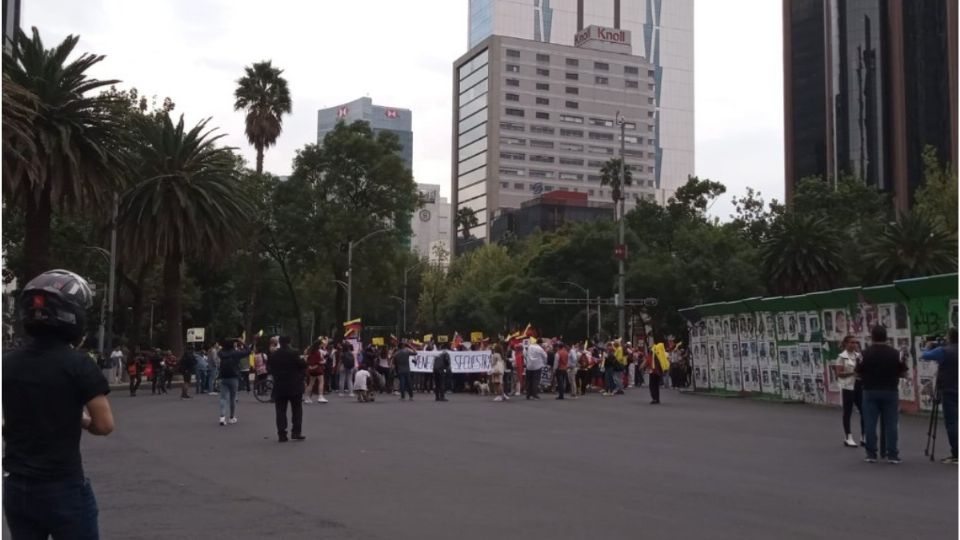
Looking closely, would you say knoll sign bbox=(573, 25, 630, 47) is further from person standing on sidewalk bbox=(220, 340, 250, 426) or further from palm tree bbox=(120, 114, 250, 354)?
person standing on sidewalk bbox=(220, 340, 250, 426)

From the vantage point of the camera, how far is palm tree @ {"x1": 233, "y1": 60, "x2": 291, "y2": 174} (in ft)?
188

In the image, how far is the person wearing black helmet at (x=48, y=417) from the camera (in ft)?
13.9

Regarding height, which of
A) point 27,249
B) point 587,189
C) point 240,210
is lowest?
point 27,249

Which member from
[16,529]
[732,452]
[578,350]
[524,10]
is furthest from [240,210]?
[524,10]

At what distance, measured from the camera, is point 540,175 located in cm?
17675

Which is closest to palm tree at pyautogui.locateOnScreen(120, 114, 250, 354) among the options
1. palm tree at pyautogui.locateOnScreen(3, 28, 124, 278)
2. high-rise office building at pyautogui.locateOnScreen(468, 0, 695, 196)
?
palm tree at pyautogui.locateOnScreen(3, 28, 124, 278)

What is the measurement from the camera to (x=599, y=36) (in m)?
179

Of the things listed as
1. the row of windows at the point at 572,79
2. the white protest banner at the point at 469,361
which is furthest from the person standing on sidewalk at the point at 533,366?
the row of windows at the point at 572,79

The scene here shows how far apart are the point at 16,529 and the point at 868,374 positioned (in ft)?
35.5

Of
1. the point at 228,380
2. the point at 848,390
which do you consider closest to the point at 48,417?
the point at 848,390

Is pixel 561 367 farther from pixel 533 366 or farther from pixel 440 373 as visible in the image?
pixel 440 373

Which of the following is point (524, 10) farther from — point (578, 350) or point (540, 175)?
point (578, 350)

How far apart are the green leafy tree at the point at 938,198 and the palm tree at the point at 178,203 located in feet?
111

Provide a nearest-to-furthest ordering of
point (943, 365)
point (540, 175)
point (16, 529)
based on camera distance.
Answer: point (16, 529)
point (943, 365)
point (540, 175)
